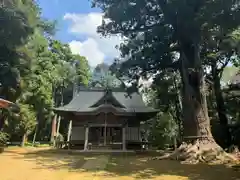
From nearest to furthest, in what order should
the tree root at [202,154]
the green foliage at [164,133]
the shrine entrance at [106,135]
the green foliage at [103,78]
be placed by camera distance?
the tree root at [202,154], the shrine entrance at [106,135], the green foliage at [164,133], the green foliage at [103,78]

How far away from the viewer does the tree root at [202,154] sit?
11.4m

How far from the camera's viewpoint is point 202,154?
38.9 ft

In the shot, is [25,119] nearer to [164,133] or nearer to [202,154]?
[164,133]

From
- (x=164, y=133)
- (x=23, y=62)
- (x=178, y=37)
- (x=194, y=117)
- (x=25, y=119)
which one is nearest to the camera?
(x=194, y=117)

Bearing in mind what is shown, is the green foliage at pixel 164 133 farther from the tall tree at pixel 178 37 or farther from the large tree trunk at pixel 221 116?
the tall tree at pixel 178 37

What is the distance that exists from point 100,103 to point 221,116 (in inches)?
408

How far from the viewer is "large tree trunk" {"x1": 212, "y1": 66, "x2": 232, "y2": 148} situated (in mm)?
18203

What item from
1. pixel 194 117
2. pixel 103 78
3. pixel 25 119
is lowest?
pixel 194 117

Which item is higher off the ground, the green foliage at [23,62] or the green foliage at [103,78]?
the green foliage at [103,78]

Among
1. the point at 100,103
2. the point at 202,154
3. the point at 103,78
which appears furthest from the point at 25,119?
the point at 103,78

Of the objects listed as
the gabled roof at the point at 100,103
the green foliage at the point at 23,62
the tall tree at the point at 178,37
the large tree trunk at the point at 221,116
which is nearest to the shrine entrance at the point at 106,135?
the gabled roof at the point at 100,103

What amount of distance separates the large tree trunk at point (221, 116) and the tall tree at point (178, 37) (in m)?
6.05

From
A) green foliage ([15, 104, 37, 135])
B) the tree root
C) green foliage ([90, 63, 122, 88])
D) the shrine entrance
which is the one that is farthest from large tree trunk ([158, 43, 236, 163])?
green foliage ([90, 63, 122, 88])

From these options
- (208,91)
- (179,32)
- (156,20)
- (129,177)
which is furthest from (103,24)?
(208,91)
